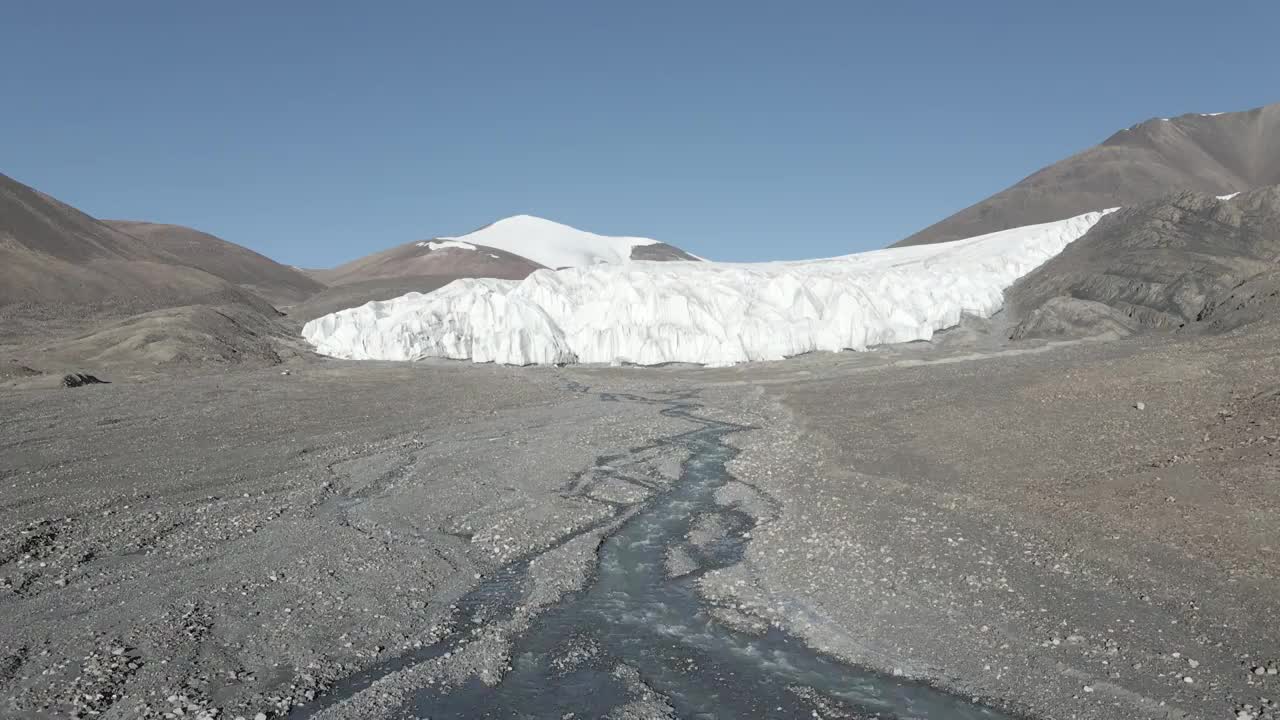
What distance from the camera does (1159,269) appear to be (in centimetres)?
4700

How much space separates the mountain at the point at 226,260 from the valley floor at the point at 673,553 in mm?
86623

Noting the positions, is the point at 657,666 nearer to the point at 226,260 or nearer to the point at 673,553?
the point at 673,553

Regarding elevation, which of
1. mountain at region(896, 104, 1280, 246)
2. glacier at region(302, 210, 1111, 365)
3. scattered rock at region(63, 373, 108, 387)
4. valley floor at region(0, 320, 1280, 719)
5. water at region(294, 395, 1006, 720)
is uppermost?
mountain at region(896, 104, 1280, 246)

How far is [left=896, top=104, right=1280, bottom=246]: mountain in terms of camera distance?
11725 centimetres

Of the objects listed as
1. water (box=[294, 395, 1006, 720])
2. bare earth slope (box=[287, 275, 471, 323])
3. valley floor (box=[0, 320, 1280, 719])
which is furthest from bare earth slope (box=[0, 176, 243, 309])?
water (box=[294, 395, 1006, 720])

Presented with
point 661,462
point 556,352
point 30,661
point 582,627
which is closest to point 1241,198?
point 556,352

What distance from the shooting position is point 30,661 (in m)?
10.4

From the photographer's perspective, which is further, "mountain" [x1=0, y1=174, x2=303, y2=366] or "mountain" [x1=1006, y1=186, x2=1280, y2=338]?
"mountain" [x1=1006, y1=186, x2=1280, y2=338]

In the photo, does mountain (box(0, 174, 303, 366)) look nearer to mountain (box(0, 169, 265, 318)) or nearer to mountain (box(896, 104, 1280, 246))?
mountain (box(0, 169, 265, 318))

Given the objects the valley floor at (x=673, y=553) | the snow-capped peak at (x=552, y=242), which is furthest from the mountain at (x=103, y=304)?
the snow-capped peak at (x=552, y=242)


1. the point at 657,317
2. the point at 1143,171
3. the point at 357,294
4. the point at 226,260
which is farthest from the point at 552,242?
the point at 657,317

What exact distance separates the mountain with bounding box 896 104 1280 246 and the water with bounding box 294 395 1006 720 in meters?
115

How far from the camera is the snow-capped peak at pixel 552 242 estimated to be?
523 feet

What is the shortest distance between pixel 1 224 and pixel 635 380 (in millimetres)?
62413
